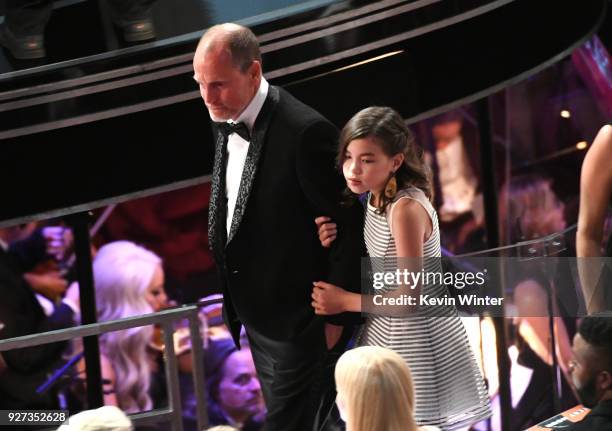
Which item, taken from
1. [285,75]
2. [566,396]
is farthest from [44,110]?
[566,396]

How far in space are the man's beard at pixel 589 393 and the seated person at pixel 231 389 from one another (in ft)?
7.84

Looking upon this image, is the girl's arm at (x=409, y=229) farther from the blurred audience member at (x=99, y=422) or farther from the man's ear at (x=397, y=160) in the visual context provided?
the blurred audience member at (x=99, y=422)

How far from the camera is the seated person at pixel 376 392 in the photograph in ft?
8.03

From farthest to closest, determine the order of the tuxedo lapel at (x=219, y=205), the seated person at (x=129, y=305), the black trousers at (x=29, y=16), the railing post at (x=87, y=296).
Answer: the seated person at (x=129, y=305) → the railing post at (x=87, y=296) → the black trousers at (x=29, y=16) → the tuxedo lapel at (x=219, y=205)

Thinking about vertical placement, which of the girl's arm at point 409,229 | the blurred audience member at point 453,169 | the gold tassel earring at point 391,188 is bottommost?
the girl's arm at point 409,229

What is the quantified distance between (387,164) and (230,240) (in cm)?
38

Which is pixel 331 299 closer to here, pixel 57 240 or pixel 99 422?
pixel 99 422

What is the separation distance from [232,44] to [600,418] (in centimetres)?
100

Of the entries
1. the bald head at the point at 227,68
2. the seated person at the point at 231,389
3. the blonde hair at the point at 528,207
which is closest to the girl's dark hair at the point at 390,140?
the bald head at the point at 227,68

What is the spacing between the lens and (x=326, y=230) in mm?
2857

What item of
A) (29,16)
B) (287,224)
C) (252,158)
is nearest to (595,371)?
(287,224)

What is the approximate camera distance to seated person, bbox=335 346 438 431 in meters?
2.45

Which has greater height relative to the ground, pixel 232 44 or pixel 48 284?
pixel 232 44

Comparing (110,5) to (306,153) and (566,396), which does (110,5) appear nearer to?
(306,153)
